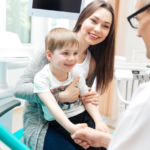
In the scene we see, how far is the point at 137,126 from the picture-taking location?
1.33 feet

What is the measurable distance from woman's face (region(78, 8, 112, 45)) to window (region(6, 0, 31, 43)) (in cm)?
170

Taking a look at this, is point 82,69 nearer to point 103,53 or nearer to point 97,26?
point 103,53

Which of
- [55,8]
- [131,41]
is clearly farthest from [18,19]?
[131,41]

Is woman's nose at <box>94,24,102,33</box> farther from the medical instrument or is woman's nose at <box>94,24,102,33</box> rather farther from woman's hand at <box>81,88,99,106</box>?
the medical instrument

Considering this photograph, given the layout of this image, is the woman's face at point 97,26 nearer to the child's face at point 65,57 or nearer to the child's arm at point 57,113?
the child's face at point 65,57

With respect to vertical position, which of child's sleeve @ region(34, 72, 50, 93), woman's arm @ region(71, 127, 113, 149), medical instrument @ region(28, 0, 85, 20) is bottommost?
woman's arm @ region(71, 127, 113, 149)

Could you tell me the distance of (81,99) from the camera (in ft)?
3.67

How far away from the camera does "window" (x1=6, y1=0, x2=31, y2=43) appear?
2510mm

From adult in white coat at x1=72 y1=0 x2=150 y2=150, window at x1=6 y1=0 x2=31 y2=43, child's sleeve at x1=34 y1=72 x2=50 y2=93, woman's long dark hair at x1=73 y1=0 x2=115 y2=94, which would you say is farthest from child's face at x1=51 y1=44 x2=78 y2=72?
window at x1=6 y1=0 x2=31 y2=43

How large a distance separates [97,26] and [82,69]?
30 centimetres

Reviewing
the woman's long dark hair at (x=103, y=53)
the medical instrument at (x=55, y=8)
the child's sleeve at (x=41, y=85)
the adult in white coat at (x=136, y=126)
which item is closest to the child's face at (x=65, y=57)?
the child's sleeve at (x=41, y=85)

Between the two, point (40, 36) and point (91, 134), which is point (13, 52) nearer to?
point (91, 134)

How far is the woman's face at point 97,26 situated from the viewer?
1153 mm

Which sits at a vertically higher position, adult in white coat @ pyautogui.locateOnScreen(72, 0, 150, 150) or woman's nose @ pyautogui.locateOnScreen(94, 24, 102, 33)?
woman's nose @ pyautogui.locateOnScreen(94, 24, 102, 33)
